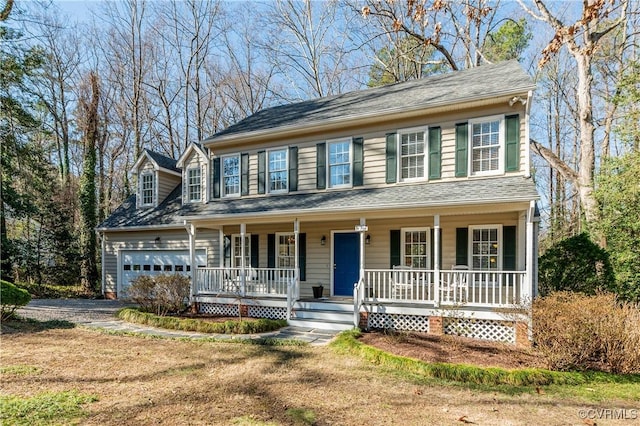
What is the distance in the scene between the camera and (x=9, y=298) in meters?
9.56

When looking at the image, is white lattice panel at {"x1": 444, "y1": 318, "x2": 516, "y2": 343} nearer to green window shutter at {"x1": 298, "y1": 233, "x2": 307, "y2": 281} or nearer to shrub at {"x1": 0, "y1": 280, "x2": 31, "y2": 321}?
green window shutter at {"x1": 298, "y1": 233, "x2": 307, "y2": 281}

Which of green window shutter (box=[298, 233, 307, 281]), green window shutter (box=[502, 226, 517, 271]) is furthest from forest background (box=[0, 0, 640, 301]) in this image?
green window shutter (box=[298, 233, 307, 281])

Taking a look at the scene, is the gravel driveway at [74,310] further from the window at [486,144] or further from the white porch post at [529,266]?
the window at [486,144]

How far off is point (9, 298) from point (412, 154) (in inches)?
463

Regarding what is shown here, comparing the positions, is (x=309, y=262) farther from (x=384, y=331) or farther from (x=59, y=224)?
(x=59, y=224)

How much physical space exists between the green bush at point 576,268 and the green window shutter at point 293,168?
25.7 ft

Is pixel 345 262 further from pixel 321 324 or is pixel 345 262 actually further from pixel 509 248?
pixel 509 248

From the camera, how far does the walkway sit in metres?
8.67

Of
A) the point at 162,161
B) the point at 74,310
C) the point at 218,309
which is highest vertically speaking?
the point at 162,161

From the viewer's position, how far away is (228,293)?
10.8 metres

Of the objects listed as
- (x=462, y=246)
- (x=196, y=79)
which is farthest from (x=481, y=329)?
(x=196, y=79)

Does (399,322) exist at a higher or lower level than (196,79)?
lower

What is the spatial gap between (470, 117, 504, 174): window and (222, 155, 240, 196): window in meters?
7.84

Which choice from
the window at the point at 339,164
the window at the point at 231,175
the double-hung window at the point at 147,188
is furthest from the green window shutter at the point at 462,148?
the double-hung window at the point at 147,188
